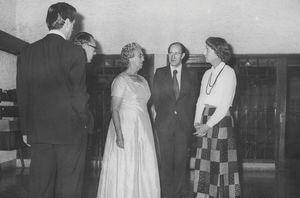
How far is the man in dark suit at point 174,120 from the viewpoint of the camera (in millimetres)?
3652

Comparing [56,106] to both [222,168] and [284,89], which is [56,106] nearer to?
[222,168]

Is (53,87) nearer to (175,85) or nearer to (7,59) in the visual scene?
(175,85)

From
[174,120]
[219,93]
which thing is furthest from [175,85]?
[219,93]

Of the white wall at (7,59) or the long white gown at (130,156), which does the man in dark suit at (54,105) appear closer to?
the long white gown at (130,156)

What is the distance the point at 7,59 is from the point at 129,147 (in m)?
3.37

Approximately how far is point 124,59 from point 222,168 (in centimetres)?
135

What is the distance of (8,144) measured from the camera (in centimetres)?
484

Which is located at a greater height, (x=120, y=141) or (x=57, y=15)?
(x=57, y=15)

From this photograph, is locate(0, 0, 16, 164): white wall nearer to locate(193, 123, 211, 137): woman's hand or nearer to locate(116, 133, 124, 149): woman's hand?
locate(116, 133, 124, 149): woman's hand

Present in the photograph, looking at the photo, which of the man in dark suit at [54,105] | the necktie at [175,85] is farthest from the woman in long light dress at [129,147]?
the man in dark suit at [54,105]

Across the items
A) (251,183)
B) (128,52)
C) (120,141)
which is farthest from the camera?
(251,183)

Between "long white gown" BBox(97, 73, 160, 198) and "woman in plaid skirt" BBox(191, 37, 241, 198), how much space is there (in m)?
0.45

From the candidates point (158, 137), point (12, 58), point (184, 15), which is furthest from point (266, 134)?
point (12, 58)

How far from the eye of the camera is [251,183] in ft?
15.5
